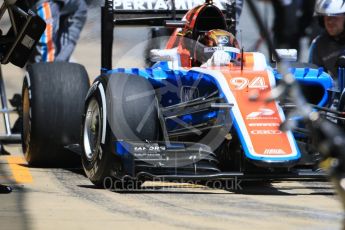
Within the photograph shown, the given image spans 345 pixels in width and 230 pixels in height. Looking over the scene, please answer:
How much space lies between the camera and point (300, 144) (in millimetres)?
7258

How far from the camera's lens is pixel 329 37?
402 inches

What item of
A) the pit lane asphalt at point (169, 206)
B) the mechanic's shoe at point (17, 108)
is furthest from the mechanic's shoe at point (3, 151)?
the pit lane asphalt at point (169, 206)

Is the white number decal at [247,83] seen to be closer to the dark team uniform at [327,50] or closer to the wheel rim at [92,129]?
the wheel rim at [92,129]

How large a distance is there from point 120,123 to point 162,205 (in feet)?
2.72

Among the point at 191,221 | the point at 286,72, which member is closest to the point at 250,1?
the point at 286,72

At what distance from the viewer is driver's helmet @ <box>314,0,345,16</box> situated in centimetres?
996

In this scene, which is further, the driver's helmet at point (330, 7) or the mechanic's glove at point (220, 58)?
the driver's helmet at point (330, 7)

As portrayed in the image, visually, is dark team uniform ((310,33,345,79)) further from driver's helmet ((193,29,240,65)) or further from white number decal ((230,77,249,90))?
white number decal ((230,77,249,90))

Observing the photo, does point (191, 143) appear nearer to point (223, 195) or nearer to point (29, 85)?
point (223, 195)

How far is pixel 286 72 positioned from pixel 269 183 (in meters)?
4.33

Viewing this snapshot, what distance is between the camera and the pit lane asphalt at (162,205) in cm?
545

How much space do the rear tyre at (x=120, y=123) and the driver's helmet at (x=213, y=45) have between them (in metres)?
0.96

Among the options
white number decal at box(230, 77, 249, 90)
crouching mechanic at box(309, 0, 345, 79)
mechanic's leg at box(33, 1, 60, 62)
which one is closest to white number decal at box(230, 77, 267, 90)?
white number decal at box(230, 77, 249, 90)

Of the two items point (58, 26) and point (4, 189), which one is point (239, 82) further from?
point (58, 26)
